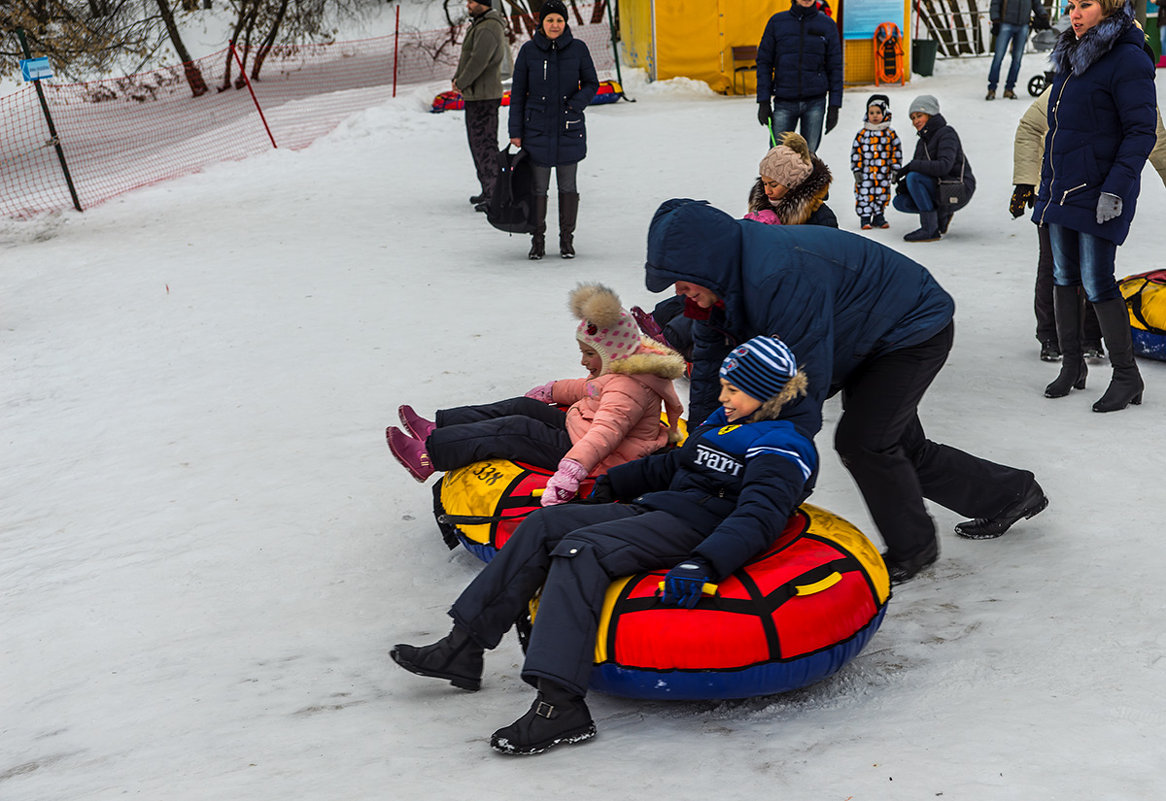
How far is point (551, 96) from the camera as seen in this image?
28.2 ft

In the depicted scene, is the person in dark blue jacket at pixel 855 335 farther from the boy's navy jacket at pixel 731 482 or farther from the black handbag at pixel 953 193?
the black handbag at pixel 953 193

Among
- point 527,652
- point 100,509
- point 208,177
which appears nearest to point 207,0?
point 208,177

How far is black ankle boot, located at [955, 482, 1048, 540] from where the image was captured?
164 inches

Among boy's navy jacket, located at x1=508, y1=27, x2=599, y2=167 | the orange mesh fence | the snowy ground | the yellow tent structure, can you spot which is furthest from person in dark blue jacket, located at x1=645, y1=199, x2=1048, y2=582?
the yellow tent structure

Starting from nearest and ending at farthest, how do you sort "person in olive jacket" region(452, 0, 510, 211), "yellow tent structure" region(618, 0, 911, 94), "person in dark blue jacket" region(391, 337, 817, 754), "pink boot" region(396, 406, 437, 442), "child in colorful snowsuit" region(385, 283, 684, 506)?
"person in dark blue jacket" region(391, 337, 817, 754) → "child in colorful snowsuit" region(385, 283, 684, 506) → "pink boot" region(396, 406, 437, 442) → "person in olive jacket" region(452, 0, 510, 211) → "yellow tent structure" region(618, 0, 911, 94)

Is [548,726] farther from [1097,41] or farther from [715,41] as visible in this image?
[715,41]

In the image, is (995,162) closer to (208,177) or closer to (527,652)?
(208,177)

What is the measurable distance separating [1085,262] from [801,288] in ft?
8.43

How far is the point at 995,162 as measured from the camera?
11492 mm

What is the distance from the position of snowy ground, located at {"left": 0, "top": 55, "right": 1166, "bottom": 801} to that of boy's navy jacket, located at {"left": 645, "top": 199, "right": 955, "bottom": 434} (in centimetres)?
90

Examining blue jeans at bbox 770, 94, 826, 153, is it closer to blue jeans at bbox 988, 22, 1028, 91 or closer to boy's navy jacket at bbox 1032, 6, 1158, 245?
boy's navy jacket at bbox 1032, 6, 1158, 245

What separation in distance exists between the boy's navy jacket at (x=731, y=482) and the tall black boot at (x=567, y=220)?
5550 mm

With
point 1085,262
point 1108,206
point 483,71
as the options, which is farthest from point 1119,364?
point 483,71

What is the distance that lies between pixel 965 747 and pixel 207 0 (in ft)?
80.9
